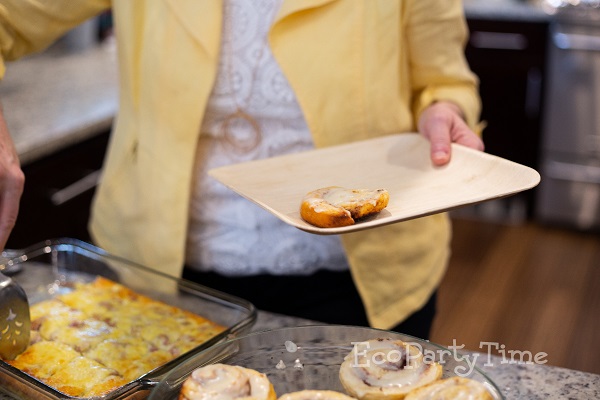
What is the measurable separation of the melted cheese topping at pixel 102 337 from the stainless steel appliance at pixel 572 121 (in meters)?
2.76

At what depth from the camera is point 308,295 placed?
4.17ft

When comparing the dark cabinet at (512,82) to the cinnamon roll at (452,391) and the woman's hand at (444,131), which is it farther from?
the cinnamon roll at (452,391)

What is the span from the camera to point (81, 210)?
2.29 meters

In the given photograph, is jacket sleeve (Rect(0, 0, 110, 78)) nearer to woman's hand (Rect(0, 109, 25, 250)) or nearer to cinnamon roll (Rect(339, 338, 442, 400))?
woman's hand (Rect(0, 109, 25, 250))

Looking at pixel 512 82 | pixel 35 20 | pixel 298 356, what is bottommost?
pixel 512 82

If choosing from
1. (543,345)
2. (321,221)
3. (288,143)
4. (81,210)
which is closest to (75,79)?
(81,210)

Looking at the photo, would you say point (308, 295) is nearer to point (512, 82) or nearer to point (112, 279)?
point (112, 279)

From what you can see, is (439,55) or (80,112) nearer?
(439,55)

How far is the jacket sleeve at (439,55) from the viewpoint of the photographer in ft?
3.88

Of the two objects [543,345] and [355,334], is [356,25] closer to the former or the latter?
[355,334]

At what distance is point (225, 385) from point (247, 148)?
54cm

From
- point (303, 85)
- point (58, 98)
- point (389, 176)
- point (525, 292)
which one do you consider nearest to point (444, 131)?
point (389, 176)

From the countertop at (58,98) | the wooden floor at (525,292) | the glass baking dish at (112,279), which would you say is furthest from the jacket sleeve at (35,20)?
the wooden floor at (525,292)

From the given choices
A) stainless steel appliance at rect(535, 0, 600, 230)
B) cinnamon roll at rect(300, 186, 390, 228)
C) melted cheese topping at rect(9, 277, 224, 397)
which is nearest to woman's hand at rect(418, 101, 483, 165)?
cinnamon roll at rect(300, 186, 390, 228)
